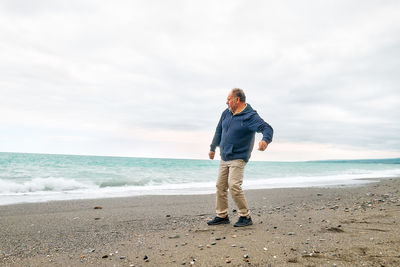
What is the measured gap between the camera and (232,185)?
519cm

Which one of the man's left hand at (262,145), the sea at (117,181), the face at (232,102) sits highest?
the face at (232,102)

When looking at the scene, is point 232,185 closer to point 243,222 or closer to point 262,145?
point 243,222

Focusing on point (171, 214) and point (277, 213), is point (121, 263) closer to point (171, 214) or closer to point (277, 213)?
point (171, 214)

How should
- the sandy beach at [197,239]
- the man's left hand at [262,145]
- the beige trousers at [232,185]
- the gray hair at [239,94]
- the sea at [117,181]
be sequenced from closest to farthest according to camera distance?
1. the sandy beach at [197,239]
2. the man's left hand at [262,145]
3. the beige trousers at [232,185]
4. the gray hair at [239,94]
5. the sea at [117,181]

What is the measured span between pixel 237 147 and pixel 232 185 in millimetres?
691

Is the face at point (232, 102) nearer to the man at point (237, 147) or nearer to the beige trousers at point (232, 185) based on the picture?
the man at point (237, 147)

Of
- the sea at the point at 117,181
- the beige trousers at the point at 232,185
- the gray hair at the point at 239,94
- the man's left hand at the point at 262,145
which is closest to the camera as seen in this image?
the man's left hand at the point at 262,145

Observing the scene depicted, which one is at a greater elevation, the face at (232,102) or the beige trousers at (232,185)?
the face at (232,102)

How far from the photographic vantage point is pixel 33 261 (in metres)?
3.63

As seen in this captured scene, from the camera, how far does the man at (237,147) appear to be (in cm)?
522

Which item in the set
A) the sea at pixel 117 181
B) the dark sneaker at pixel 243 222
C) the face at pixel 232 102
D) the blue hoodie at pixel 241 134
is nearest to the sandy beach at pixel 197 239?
the dark sneaker at pixel 243 222

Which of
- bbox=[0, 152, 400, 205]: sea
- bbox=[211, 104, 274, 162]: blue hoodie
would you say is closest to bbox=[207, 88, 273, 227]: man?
bbox=[211, 104, 274, 162]: blue hoodie

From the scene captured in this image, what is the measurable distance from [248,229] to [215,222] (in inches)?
29.4

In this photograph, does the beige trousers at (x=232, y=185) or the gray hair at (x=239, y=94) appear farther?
the gray hair at (x=239, y=94)
